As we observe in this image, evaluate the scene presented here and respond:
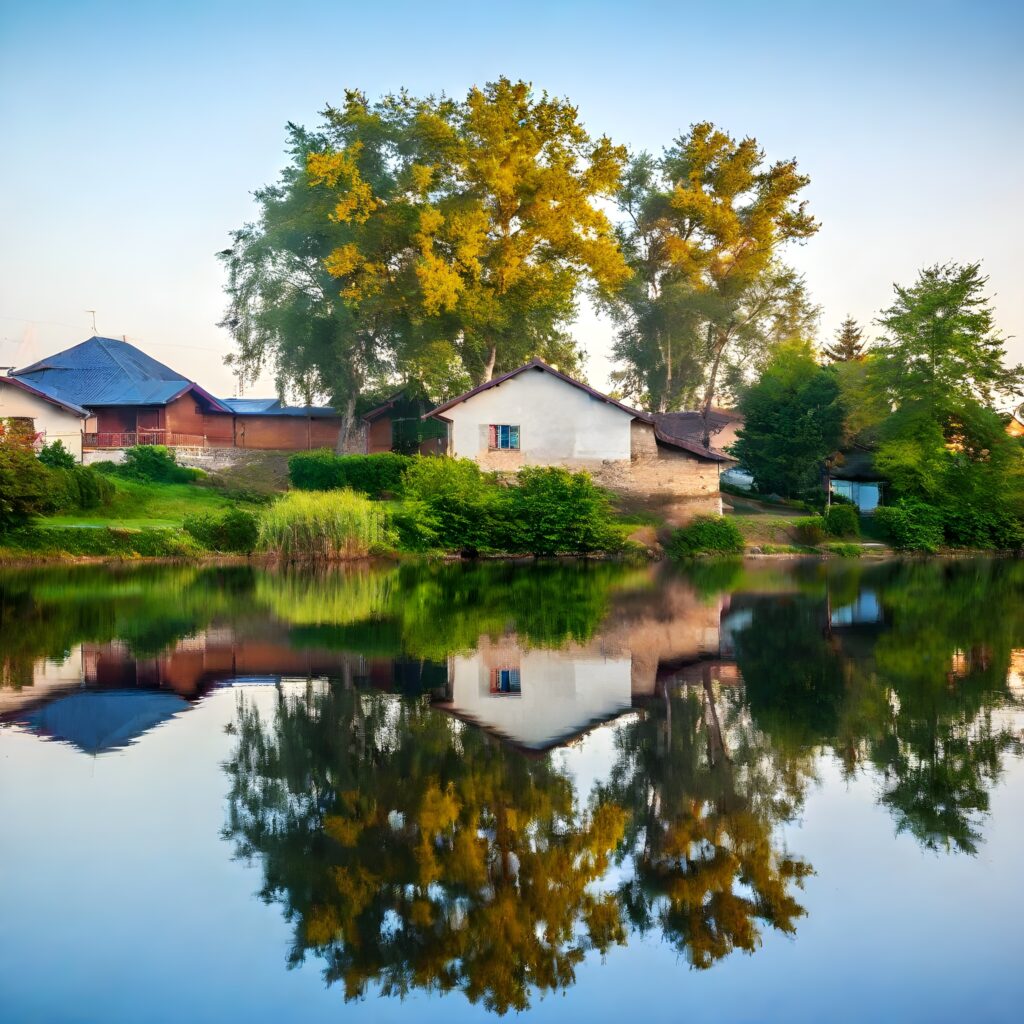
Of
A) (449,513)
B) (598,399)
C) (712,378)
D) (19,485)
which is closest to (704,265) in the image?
(712,378)

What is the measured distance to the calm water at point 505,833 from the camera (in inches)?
195

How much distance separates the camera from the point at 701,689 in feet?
38.8

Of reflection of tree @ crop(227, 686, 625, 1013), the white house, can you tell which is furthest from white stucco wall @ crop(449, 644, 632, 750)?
the white house

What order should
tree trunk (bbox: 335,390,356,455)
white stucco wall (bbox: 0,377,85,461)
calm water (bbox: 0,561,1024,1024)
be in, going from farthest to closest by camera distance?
1. tree trunk (bbox: 335,390,356,455)
2. white stucco wall (bbox: 0,377,85,461)
3. calm water (bbox: 0,561,1024,1024)

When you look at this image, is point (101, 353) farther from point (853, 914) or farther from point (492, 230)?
point (853, 914)

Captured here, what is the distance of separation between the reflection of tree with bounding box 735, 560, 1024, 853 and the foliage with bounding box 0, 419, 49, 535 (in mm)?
19973

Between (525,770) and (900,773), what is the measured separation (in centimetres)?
302

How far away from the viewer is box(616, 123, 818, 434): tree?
5253 centimetres

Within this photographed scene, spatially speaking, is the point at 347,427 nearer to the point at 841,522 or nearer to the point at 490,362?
the point at 490,362

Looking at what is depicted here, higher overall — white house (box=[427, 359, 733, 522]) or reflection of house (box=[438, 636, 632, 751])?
white house (box=[427, 359, 733, 522])

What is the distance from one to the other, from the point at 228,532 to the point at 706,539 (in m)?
17.9

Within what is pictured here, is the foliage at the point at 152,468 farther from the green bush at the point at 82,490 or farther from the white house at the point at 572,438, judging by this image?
the white house at the point at 572,438

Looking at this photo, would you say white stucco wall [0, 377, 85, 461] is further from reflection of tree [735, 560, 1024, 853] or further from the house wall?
reflection of tree [735, 560, 1024, 853]

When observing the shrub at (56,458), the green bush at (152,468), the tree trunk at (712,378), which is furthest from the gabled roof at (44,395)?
the tree trunk at (712,378)
